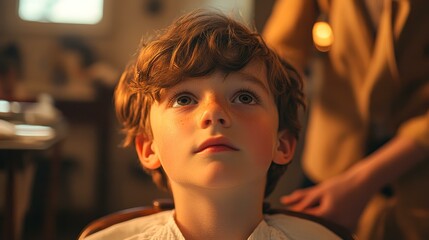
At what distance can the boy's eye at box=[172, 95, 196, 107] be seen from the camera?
804mm

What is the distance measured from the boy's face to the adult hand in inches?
12.4

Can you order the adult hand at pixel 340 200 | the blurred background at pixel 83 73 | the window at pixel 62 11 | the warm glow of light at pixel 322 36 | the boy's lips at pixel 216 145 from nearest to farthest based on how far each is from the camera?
1. the boy's lips at pixel 216 145
2. the adult hand at pixel 340 200
3. the warm glow of light at pixel 322 36
4. the blurred background at pixel 83 73
5. the window at pixel 62 11

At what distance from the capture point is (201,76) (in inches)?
31.3

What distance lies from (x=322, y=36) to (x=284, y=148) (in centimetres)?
49

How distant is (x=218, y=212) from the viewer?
82 centimetres

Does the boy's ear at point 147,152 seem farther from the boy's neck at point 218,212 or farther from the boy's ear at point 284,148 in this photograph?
the boy's ear at point 284,148

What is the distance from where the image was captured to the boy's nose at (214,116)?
0.75m

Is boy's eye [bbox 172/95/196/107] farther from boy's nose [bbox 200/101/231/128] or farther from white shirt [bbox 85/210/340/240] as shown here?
→ white shirt [bbox 85/210/340/240]

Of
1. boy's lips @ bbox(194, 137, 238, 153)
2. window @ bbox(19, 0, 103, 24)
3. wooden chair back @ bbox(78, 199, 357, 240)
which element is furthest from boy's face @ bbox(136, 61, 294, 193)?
window @ bbox(19, 0, 103, 24)

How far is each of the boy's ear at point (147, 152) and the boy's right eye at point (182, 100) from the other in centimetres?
13

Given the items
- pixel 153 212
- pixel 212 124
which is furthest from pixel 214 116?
pixel 153 212

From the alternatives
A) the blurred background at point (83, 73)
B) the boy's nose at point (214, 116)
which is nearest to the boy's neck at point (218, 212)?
the boy's nose at point (214, 116)

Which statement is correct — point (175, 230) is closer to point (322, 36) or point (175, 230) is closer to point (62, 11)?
point (322, 36)

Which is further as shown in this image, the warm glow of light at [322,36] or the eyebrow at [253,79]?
the warm glow of light at [322,36]
